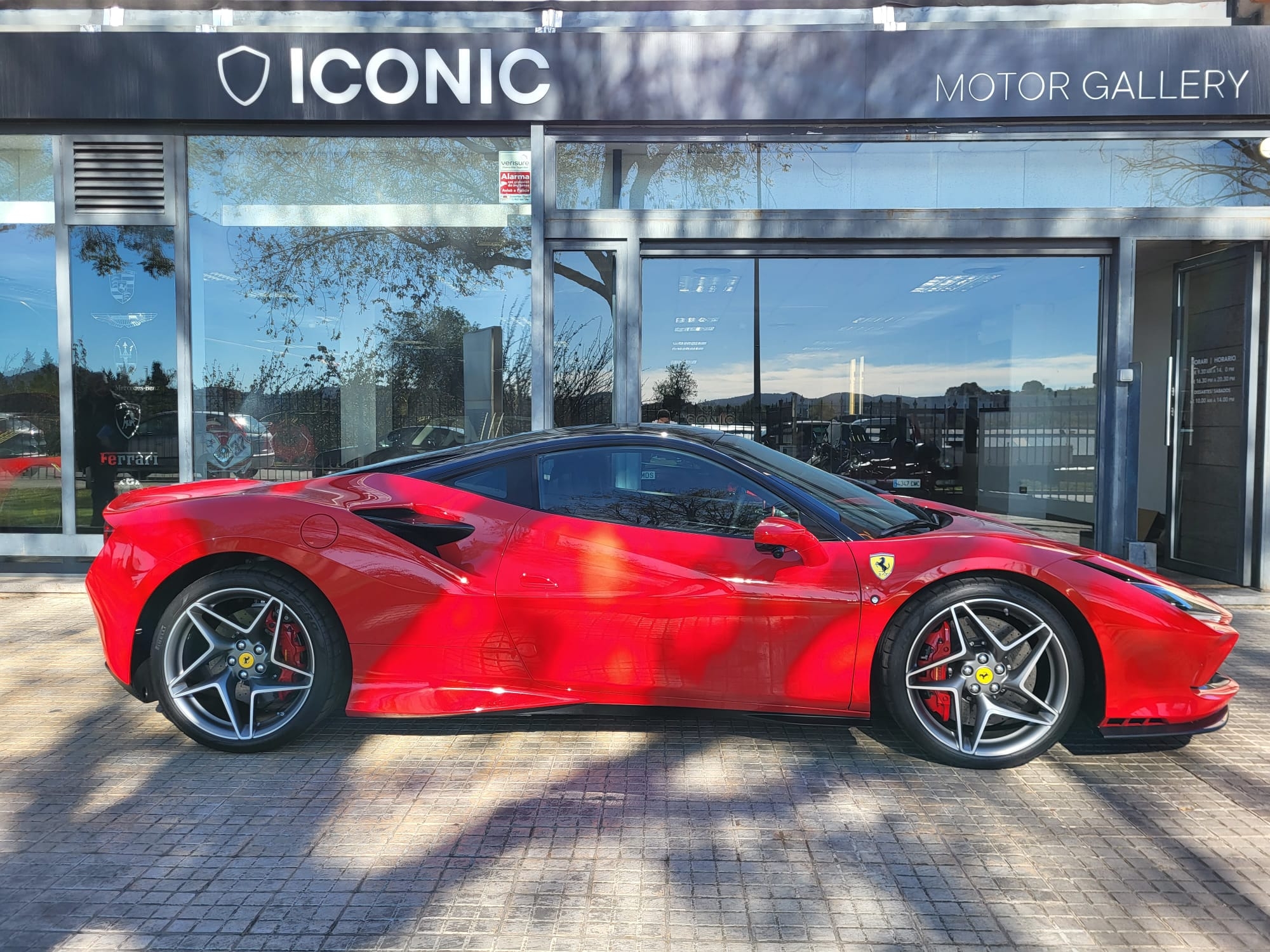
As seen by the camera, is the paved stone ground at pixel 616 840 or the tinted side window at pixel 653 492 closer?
the paved stone ground at pixel 616 840

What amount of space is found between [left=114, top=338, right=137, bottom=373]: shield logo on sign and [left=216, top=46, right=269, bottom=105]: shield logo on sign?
230cm

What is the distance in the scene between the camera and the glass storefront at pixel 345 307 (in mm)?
7422

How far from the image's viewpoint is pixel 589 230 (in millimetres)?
7164

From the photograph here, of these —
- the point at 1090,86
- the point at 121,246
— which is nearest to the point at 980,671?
the point at 1090,86

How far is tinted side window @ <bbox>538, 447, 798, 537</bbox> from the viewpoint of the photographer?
3.42 metres

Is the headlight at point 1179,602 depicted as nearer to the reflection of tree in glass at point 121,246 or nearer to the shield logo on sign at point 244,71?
the shield logo on sign at point 244,71

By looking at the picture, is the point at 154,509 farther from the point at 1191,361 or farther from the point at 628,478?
the point at 1191,361

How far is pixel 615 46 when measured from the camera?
6871 millimetres

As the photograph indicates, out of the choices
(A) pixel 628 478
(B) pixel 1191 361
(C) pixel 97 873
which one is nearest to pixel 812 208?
(B) pixel 1191 361

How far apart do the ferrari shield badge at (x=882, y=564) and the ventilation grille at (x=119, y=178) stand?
6976 millimetres

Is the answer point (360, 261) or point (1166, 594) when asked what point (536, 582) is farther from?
point (360, 261)

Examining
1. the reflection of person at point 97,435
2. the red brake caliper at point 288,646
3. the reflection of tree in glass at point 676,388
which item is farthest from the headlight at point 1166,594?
the reflection of person at point 97,435

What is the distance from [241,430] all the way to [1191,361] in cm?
884

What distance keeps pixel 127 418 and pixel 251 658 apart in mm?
5071
